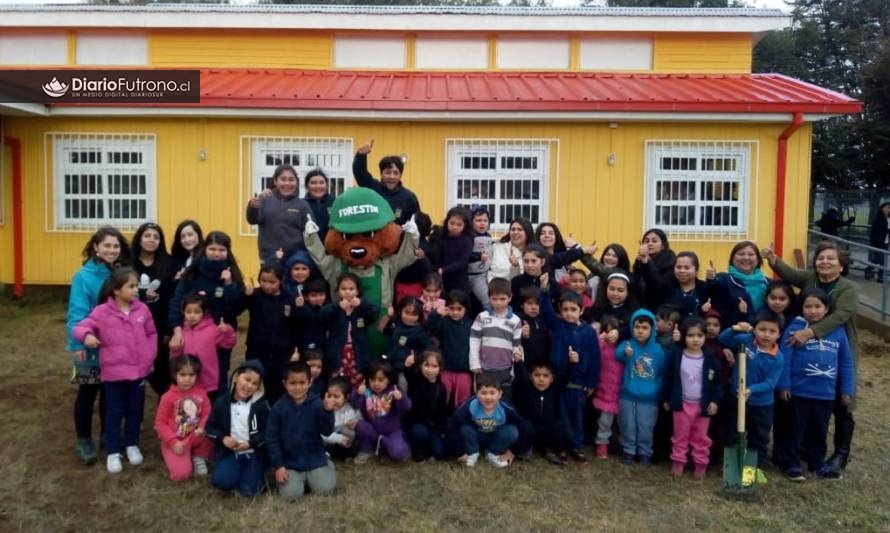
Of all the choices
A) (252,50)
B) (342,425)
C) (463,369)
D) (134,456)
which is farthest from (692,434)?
(252,50)

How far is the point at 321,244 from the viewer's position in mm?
4945

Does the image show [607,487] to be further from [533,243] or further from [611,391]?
[533,243]

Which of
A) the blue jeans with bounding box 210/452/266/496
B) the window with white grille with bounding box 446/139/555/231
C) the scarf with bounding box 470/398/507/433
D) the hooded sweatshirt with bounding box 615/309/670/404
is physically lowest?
the blue jeans with bounding box 210/452/266/496

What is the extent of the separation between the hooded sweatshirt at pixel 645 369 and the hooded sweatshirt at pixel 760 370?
437 millimetres

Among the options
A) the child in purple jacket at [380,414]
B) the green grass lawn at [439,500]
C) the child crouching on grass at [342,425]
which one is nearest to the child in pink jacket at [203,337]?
the green grass lawn at [439,500]

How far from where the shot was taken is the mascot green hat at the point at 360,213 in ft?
15.5

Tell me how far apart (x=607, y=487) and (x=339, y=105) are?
6352mm

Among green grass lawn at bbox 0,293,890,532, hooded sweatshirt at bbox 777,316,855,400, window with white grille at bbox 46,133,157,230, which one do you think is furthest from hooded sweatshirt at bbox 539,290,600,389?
window with white grille at bbox 46,133,157,230

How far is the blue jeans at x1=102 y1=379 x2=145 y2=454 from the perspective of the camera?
4.34m

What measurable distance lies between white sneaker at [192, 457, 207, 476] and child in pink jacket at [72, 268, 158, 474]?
1.23 feet

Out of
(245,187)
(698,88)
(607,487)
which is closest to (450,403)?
(607,487)

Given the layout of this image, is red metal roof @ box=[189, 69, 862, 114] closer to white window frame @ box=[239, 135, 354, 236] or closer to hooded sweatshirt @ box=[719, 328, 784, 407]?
white window frame @ box=[239, 135, 354, 236]

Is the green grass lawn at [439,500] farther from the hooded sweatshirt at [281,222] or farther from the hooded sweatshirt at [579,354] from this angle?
the hooded sweatshirt at [281,222]

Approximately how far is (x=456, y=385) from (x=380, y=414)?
561 millimetres
